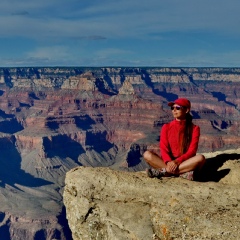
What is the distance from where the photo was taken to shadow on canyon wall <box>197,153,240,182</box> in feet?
42.7

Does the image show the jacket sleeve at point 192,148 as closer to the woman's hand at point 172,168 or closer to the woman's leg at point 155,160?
the woman's hand at point 172,168

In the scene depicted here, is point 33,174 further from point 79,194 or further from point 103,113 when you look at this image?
point 79,194

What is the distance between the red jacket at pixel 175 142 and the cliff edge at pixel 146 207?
2.88 feet

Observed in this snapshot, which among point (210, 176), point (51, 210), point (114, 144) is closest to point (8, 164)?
point (114, 144)

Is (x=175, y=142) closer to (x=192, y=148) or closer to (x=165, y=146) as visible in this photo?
(x=165, y=146)

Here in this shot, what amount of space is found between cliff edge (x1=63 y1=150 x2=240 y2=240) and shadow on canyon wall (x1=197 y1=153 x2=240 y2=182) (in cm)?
65

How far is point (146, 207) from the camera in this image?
10.8 metres

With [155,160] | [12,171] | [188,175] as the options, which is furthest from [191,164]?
[12,171]

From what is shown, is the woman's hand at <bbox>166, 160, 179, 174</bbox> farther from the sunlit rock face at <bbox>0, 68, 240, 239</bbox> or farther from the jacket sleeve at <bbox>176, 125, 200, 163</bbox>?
the sunlit rock face at <bbox>0, 68, 240, 239</bbox>

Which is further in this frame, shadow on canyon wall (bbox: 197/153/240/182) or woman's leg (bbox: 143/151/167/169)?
shadow on canyon wall (bbox: 197/153/240/182)

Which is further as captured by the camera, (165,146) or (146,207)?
(165,146)

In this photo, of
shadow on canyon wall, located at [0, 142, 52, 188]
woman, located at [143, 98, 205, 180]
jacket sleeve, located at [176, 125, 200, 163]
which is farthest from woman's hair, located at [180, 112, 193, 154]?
shadow on canyon wall, located at [0, 142, 52, 188]

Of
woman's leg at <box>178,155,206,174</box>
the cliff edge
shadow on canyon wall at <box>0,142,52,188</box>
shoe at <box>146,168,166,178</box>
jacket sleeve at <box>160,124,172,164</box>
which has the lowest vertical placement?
shadow on canyon wall at <box>0,142,52,188</box>

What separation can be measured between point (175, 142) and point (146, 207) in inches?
101
